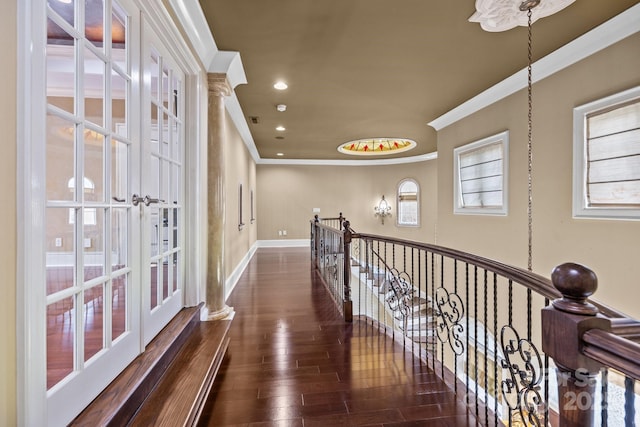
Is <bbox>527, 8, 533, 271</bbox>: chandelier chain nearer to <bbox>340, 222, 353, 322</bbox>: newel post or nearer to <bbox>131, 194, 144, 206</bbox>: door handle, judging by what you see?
<bbox>340, 222, 353, 322</bbox>: newel post

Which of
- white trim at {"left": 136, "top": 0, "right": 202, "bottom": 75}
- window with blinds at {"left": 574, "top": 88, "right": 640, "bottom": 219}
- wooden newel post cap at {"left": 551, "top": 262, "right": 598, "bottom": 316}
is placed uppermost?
white trim at {"left": 136, "top": 0, "right": 202, "bottom": 75}

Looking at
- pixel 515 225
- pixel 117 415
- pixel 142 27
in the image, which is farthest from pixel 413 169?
pixel 117 415

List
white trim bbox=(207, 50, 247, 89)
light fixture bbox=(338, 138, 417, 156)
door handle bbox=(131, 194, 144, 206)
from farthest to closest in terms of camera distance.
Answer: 1. light fixture bbox=(338, 138, 417, 156)
2. white trim bbox=(207, 50, 247, 89)
3. door handle bbox=(131, 194, 144, 206)

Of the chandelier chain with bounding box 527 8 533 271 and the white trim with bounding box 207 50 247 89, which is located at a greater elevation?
the white trim with bounding box 207 50 247 89

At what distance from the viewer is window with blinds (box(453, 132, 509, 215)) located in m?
3.99

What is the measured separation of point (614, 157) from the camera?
2662 millimetres

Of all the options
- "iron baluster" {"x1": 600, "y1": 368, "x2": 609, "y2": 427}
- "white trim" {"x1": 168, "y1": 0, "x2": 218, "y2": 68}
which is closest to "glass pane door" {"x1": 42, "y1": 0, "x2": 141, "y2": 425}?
"white trim" {"x1": 168, "y1": 0, "x2": 218, "y2": 68}

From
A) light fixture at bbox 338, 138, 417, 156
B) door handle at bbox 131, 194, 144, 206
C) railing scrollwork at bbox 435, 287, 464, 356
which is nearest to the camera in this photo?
door handle at bbox 131, 194, 144, 206

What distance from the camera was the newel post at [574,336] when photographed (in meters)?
0.73

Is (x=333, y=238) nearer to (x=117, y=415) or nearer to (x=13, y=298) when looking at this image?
(x=117, y=415)

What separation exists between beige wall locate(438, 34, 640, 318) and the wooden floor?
6.68 feet

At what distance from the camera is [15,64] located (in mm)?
902

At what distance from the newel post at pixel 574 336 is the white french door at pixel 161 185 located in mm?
1904

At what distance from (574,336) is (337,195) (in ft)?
29.2
